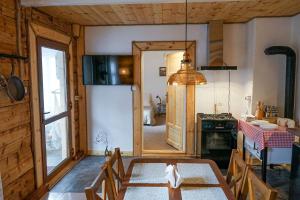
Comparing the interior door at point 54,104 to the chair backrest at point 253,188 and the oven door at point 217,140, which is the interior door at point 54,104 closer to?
the oven door at point 217,140

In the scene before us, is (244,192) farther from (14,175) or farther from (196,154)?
(196,154)

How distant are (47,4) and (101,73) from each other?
67.7 inches

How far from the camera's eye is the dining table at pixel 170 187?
1806 mm

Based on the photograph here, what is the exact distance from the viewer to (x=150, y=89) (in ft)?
29.6

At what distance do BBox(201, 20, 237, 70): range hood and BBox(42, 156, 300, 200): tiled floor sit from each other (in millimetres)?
1864

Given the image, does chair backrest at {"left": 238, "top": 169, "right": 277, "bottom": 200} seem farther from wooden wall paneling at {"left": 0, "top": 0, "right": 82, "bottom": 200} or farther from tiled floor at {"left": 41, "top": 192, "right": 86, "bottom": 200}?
wooden wall paneling at {"left": 0, "top": 0, "right": 82, "bottom": 200}

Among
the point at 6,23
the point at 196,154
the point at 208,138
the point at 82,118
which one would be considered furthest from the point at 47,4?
the point at 196,154

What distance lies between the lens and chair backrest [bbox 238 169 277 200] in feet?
4.87

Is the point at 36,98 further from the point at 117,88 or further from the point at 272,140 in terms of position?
the point at 272,140

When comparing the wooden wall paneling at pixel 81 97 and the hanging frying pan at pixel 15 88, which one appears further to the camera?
the wooden wall paneling at pixel 81 97

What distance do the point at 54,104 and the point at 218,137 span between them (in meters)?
2.69

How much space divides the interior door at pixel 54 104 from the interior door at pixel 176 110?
208 centimetres

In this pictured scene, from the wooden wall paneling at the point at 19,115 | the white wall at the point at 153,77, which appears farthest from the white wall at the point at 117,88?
the white wall at the point at 153,77

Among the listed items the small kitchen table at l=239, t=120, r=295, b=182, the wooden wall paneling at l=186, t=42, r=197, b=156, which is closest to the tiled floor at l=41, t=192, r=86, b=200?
the wooden wall paneling at l=186, t=42, r=197, b=156
